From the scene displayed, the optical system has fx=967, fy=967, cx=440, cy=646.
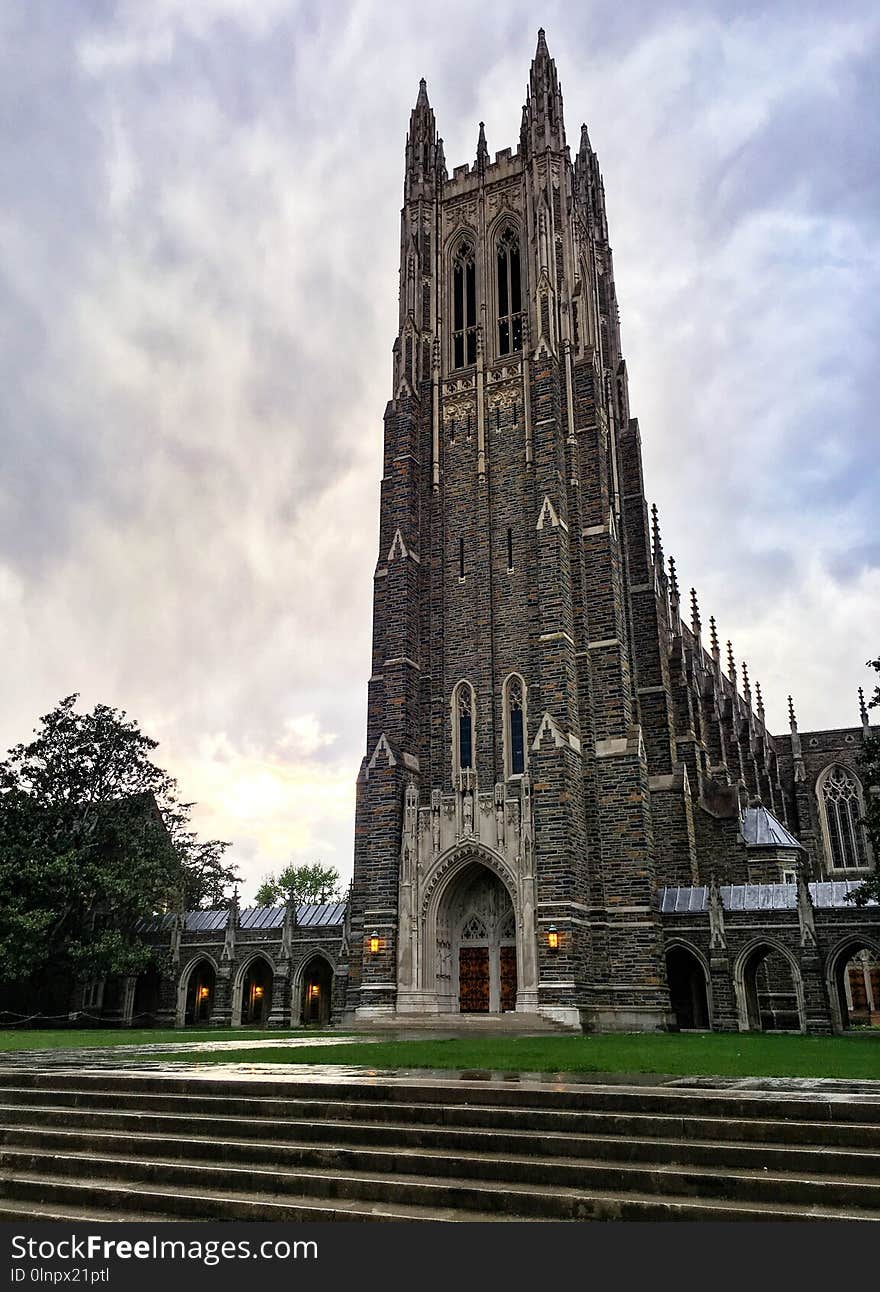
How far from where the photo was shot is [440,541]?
38094mm

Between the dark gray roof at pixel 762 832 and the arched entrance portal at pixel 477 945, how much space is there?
12.6 meters

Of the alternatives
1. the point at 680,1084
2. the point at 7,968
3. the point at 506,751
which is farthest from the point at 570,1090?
the point at 7,968

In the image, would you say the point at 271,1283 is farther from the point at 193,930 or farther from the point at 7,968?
the point at 193,930

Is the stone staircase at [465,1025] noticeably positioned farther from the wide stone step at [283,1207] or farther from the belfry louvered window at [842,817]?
the belfry louvered window at [842,817]

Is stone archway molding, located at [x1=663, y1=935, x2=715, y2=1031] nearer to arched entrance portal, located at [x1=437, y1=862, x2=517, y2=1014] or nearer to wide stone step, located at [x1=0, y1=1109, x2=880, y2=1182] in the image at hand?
arched entrance portal, located at [x1=437, y1=862, x2=517, y2=1014]

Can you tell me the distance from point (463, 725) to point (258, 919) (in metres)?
17.0

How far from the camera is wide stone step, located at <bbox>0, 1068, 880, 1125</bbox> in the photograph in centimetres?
841

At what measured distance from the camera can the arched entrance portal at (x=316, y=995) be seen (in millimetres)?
42688

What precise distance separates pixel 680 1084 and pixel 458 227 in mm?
40719

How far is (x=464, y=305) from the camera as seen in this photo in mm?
42062

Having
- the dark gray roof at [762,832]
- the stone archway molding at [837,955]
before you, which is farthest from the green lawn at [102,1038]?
the dark gray roof at [762,832]

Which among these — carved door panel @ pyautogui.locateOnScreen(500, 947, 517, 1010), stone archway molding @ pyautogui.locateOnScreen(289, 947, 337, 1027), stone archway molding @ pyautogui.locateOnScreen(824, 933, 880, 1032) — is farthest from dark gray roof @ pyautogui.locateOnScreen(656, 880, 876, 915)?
stone archway molding @ pyautogui.locateOnScreen(289, 947, 337, 1027)

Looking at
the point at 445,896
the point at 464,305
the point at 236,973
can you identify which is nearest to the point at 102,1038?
the point at 445,896

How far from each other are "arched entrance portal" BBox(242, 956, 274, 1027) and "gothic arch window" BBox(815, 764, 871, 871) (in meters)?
34.9
